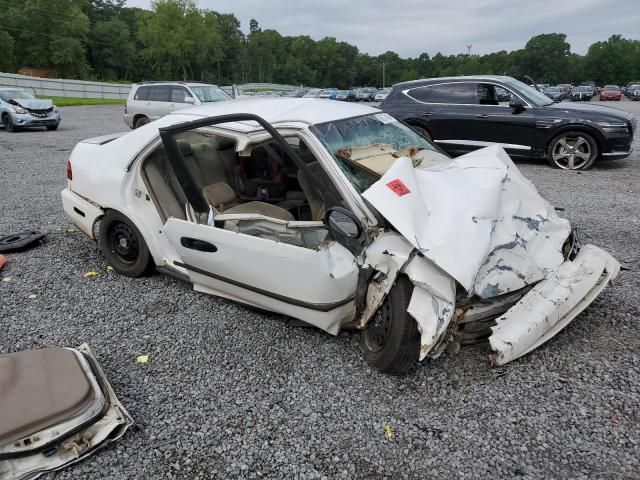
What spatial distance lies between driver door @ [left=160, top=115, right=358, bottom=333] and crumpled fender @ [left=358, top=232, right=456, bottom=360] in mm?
137

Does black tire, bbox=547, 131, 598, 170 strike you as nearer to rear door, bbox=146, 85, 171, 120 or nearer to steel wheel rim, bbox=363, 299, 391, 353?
steel wheel rim, bbox=363, 299, 391, 353

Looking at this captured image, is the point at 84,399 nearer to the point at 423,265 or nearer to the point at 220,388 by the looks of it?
the point at 220,388

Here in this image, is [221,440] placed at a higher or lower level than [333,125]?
lower

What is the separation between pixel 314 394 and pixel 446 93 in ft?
26.5

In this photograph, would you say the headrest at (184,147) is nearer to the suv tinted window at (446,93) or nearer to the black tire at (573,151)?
the suv tinted window at (446,93)

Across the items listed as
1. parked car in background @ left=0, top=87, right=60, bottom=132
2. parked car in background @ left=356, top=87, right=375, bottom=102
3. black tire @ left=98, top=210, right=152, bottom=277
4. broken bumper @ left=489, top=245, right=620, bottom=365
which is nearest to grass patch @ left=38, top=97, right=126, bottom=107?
parked car in background @ left=0, top=87, right=60, bottom=132

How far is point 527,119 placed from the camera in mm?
8547

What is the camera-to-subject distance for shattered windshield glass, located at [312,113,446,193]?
305 cm

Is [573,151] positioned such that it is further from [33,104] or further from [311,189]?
[33,104]

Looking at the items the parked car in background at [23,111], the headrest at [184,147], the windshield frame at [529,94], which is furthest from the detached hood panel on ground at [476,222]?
the parked car in background at [23,111]

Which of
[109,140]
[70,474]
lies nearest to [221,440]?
[70,474]

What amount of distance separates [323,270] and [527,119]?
7338 millimetres

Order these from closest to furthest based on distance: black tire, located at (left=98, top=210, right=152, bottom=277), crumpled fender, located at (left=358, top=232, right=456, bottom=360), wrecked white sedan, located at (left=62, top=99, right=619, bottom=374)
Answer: crumpled fender, located at (left=358, top=232, right=456, bottom=360) → wrecked white sedan, located at (left=62, top=99, right=619, bottom=374) → black tire, located at (left=98, top=210, right=152, bottom=277)

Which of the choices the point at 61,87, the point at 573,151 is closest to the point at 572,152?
the point at 573,151
